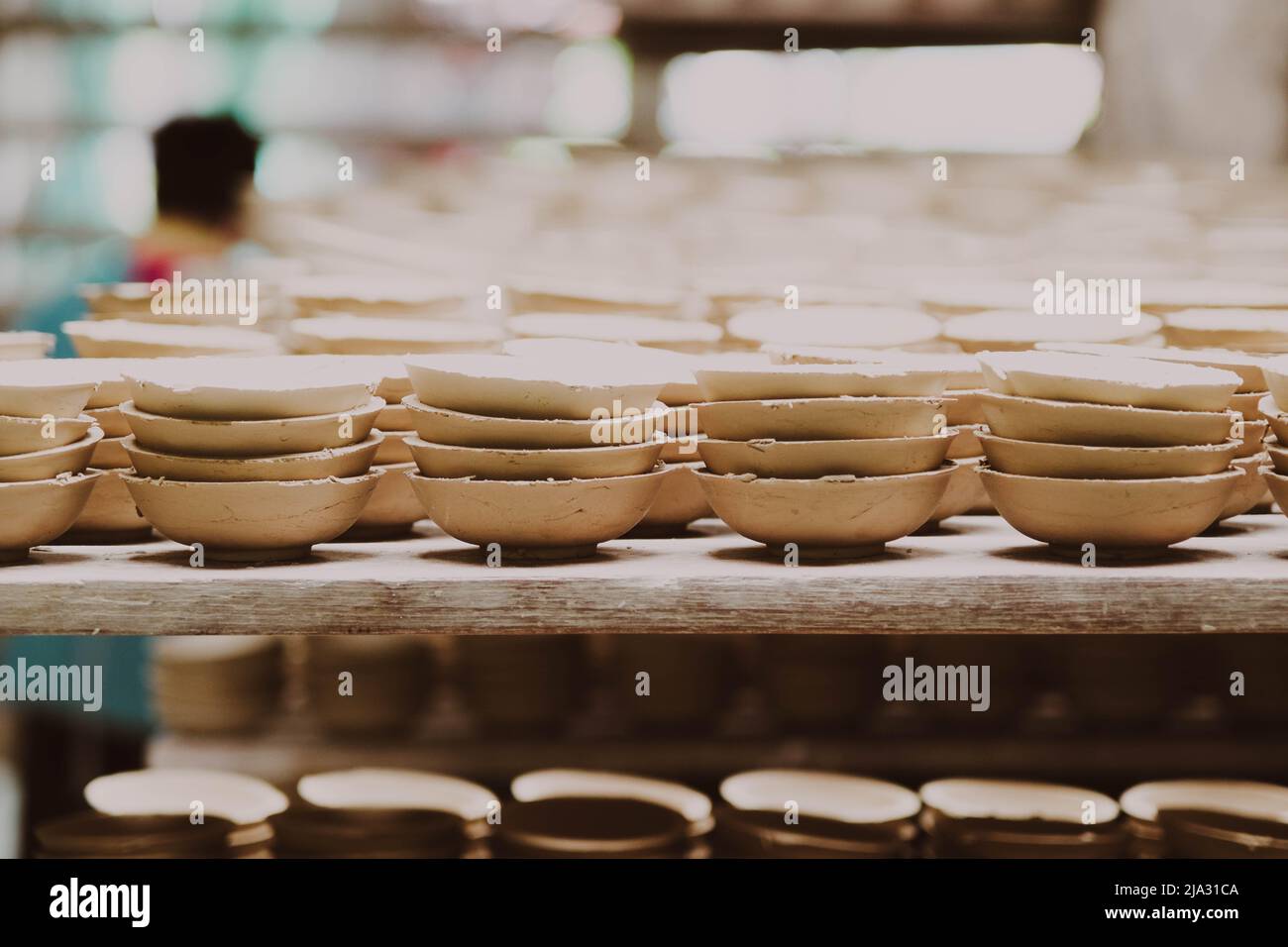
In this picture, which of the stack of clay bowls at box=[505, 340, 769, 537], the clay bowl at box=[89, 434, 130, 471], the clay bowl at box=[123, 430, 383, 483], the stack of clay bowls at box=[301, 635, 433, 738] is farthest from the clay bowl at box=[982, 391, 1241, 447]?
the clay bowl at box=[89, 434, 130, 471]

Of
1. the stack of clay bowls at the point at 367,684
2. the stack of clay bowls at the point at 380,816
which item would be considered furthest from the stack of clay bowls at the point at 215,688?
the stack of clay bowls at the point at 380,816

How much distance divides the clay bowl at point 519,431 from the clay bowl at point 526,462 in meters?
0.01

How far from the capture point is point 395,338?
1.94 m

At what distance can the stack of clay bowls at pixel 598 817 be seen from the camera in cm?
174

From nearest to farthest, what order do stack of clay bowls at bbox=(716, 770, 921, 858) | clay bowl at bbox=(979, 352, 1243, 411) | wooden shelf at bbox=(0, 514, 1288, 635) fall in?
wooden shelf at bbox=(0, 514, 1288, 635), clay bowl at bbox=(979, 352, 1243, 411), stack of clay bowls at bbox=(716, 770, 921, 858)

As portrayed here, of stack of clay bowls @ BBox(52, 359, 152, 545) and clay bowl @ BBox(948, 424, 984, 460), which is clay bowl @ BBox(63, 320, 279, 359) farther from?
clay bowl @ BBox(948, 424, 984, 460)

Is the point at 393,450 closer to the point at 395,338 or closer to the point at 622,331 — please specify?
the point at 395,338

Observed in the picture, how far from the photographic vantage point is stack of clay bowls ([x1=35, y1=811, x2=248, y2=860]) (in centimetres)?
174

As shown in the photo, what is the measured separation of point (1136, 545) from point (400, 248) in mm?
2028

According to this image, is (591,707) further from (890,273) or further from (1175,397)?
(890,273)

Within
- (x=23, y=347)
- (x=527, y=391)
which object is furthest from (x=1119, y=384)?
(x=23, y=347)

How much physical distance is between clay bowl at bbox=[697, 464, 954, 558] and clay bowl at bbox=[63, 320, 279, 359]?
2.56 ft

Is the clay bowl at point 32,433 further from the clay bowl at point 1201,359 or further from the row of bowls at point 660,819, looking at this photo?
the clay bowl at point 1201,359

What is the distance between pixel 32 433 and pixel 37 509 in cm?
9
